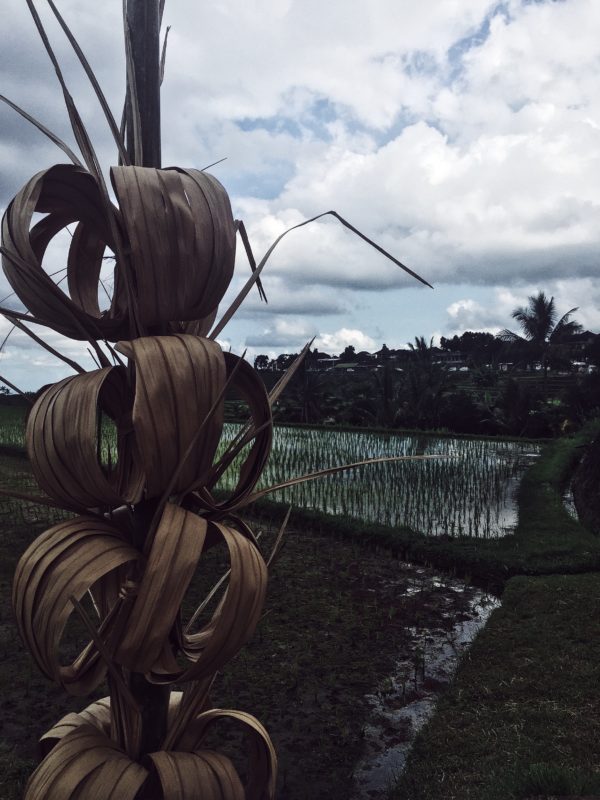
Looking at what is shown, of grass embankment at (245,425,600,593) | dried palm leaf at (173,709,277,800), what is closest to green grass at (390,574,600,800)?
grass embankment at (245,425,600,593)

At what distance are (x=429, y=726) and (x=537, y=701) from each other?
66cm

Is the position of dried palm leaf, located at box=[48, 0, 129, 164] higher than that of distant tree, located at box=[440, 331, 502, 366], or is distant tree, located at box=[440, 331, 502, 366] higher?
distant tree, located at box=[440, 331, 502, 366]

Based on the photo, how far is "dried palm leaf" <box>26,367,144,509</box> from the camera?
3.38 ft

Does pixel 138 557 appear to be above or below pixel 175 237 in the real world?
below

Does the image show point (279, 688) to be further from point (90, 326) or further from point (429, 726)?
point (90, 326)

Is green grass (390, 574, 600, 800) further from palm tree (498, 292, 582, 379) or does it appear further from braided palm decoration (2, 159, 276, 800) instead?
palm tree (498, 292, 582, 379)

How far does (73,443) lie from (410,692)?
3.56m

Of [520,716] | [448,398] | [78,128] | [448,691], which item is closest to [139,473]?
[78,128]

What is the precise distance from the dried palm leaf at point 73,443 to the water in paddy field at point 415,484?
4905mm

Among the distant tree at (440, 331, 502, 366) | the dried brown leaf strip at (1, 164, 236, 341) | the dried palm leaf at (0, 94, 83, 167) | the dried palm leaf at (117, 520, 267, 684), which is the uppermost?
the distant tree at (440, 331, 502, 366)

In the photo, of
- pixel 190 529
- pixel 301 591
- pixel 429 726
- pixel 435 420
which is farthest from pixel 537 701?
pixel 435 420

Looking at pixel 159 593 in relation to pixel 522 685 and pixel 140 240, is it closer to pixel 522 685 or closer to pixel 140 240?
pixel 140 240

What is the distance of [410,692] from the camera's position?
13.0ft

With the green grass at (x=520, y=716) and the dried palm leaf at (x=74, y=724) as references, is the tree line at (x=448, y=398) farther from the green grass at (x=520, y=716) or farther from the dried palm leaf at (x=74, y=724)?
the dried palm leaf at (x=74, y=724)
